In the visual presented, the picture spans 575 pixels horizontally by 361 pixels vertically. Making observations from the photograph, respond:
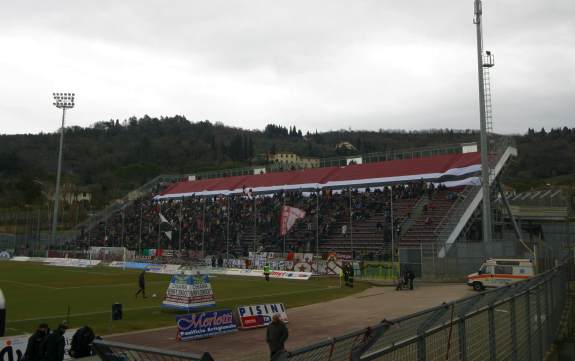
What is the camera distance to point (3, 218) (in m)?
97.1

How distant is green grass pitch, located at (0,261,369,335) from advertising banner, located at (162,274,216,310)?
2.07ft

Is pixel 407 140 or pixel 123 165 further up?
pixel 407 140

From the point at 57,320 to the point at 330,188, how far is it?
44084 millimetres

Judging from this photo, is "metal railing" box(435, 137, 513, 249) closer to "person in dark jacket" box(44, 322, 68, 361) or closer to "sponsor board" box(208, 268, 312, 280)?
"sponsor board" box(208, 268, 312, 280)

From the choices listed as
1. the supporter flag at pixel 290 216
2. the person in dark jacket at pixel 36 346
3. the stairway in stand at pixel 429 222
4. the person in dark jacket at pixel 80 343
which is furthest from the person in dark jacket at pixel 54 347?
the stairway in stand at pixel 429 222

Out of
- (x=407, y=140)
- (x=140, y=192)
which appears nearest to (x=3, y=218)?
(x=140, y=192)

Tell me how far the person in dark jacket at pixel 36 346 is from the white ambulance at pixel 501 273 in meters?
25.7

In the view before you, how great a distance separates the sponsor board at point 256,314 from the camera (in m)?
18.9

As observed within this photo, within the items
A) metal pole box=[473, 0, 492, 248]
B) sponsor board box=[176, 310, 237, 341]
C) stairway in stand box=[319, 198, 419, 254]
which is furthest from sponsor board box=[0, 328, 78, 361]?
stairway in stand box=[319, 198, 419, 254]

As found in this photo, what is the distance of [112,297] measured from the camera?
1127 inches

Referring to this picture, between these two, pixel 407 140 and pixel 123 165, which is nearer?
pixel 123 165

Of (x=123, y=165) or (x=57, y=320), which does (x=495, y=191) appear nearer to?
(x=57, y=320)

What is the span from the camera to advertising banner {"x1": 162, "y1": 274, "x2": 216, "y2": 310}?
22.0 m

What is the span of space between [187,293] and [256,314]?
4067 mm
